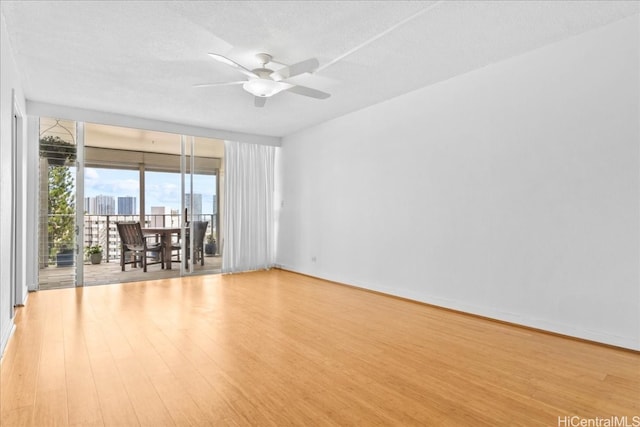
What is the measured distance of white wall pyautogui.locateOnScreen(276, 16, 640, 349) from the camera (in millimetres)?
2938

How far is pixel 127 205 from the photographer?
731 cm

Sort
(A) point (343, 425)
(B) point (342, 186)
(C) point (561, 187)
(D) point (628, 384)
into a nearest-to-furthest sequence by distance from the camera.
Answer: (A) point (343, 425) → (D) point (628, 384) → (C) point (561, 187) → (B) point (342, 186)

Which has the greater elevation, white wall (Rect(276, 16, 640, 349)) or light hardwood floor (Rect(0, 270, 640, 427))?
white wall (Rect(276, 16, 640, 349))

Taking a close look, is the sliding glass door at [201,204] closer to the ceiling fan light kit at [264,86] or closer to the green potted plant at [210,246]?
the green potted plant at [210,246]

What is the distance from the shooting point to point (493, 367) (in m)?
2.55

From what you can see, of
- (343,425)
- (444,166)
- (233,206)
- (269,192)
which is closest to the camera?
(343,425)

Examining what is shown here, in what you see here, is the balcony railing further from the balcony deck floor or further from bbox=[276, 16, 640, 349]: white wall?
bbox=[276, 16, 640, 349]: white wall

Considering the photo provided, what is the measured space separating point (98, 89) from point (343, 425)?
4.62 meters

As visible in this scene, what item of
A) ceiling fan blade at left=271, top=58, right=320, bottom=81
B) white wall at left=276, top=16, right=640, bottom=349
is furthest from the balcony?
ceiling fan blade at left=271, top=58, right=320, bottom=81

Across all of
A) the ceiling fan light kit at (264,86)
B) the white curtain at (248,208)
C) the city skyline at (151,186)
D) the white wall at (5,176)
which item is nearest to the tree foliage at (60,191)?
the city skyline at (151,186)

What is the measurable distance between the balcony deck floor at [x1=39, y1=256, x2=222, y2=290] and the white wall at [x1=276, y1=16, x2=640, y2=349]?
2.93 meters

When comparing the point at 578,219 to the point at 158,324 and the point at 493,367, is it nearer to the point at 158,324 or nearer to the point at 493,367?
the point at 493,367

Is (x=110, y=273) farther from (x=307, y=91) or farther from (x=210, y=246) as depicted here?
(x=307, y=91)

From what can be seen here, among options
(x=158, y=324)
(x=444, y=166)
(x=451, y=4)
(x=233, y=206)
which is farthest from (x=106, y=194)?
(x=451, y=4)
